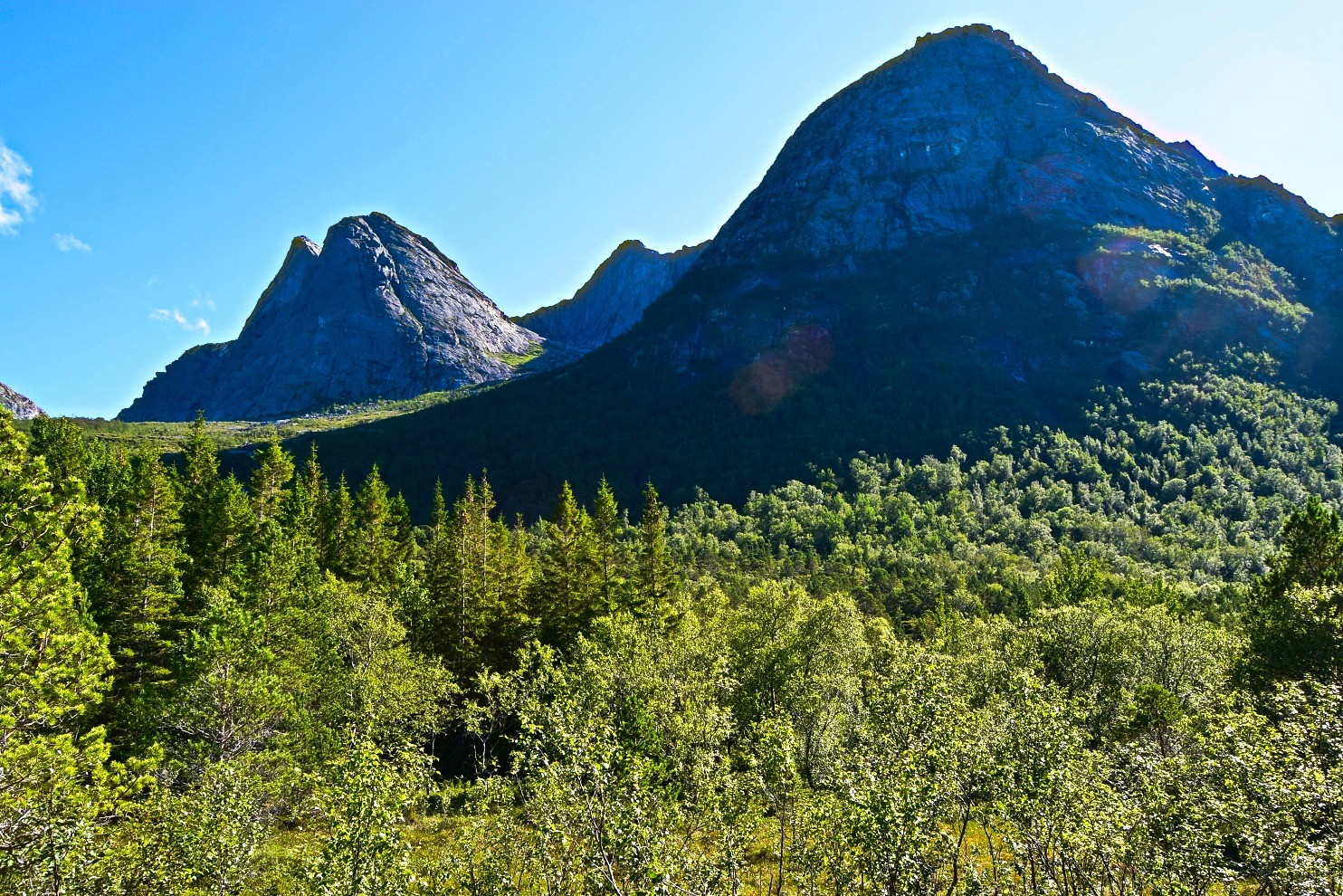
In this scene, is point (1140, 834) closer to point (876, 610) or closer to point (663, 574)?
point (663, 574)

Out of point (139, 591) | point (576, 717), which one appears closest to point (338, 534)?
point (139, 591)

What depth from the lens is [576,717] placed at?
23141mm

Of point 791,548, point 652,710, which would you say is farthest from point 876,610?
point 652,710

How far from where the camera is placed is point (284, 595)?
43.1 metres

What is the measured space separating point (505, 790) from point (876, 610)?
95.8 metres

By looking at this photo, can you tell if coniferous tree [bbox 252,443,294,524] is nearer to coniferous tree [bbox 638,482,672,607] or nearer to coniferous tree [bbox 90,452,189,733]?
coniferous tree [bbox 90,452,189,733]

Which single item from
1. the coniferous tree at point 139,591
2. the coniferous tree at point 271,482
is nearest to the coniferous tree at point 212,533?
the coniferous tree at point 139,591

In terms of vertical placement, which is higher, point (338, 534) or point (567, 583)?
point (338, 534)

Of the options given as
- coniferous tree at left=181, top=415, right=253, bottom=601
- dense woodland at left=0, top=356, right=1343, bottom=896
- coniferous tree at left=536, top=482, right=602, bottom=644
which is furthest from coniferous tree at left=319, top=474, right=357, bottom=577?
coniferous tree at left=536, top=482, right=602, bottom=644

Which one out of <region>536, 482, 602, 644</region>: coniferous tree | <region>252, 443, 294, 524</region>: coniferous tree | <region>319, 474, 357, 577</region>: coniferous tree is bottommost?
<region>536, 482, 602, 644</region>: coniferous tree

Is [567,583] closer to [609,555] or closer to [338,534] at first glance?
[609,555]

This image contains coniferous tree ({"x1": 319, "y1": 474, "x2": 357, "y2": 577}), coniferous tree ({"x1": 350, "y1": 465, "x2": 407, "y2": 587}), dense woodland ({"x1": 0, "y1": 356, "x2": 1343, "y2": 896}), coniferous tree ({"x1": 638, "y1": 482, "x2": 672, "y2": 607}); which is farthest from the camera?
coniferous tree ({"x1": 319, "y1": 474, "x2": 357, "y2": 577})

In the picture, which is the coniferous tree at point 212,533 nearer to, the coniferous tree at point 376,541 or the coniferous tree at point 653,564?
the coniferous tree at point 376,541

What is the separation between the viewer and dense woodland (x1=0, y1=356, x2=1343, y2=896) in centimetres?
1534
